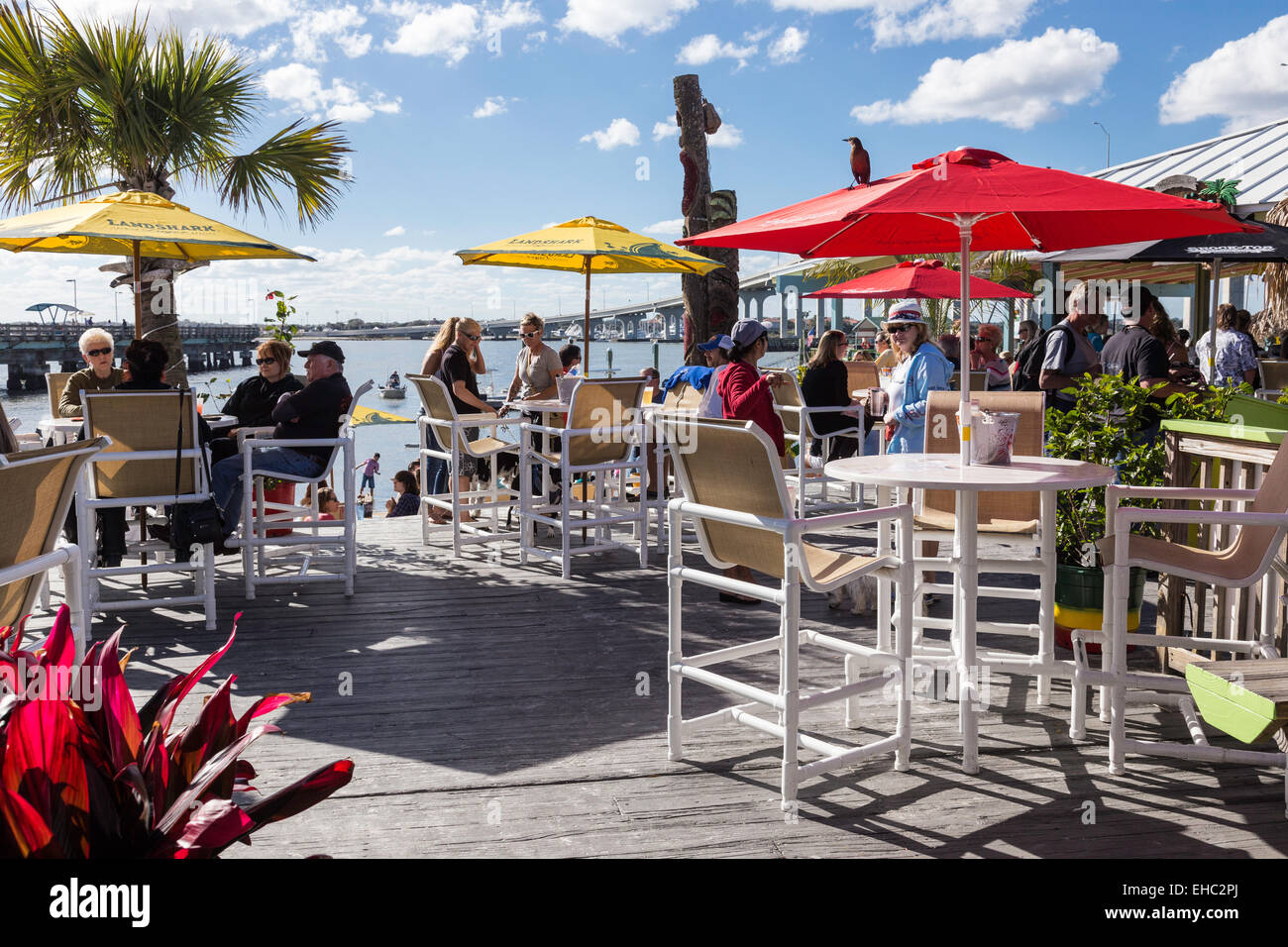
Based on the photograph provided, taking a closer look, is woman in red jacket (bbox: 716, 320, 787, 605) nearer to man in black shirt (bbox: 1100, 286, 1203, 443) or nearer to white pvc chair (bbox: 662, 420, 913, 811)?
white pvc chair (bbox: 662, 420, 913, 811)

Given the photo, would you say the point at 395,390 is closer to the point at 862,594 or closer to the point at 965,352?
the point at 862,594

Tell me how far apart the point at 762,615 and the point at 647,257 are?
340 cm

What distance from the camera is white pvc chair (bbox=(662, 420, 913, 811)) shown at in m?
2.96

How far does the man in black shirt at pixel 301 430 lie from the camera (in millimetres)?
5758

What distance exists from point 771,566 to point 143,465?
336cm

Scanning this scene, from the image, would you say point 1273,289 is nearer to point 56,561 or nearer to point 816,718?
point 816,718

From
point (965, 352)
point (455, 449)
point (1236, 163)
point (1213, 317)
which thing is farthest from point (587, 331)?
point (1236, 163)

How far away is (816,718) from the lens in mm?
3824

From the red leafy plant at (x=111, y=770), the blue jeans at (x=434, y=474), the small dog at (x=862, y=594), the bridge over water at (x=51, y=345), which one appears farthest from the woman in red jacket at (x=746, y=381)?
the bridge over water at (x=51, y=345)

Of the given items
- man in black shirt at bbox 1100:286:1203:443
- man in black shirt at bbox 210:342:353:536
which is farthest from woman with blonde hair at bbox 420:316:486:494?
man in black shirt at bbox 1100:286:1203:443

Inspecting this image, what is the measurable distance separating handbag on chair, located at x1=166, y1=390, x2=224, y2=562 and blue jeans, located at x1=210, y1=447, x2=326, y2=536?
64cm

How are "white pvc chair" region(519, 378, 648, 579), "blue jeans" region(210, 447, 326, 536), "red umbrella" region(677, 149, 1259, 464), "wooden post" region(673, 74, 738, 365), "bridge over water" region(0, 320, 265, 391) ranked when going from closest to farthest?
"red umbrella" region(677, 149, 1259, 464), "blue jeans" region(210, 447, 326, 536), "white pvc chair" region(519, 378, 648, 579), "wooden post" region(673, 74, 738, 365), "bridge over water" region(0, 320, 265, 391)

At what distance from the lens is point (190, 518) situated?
487 cm
